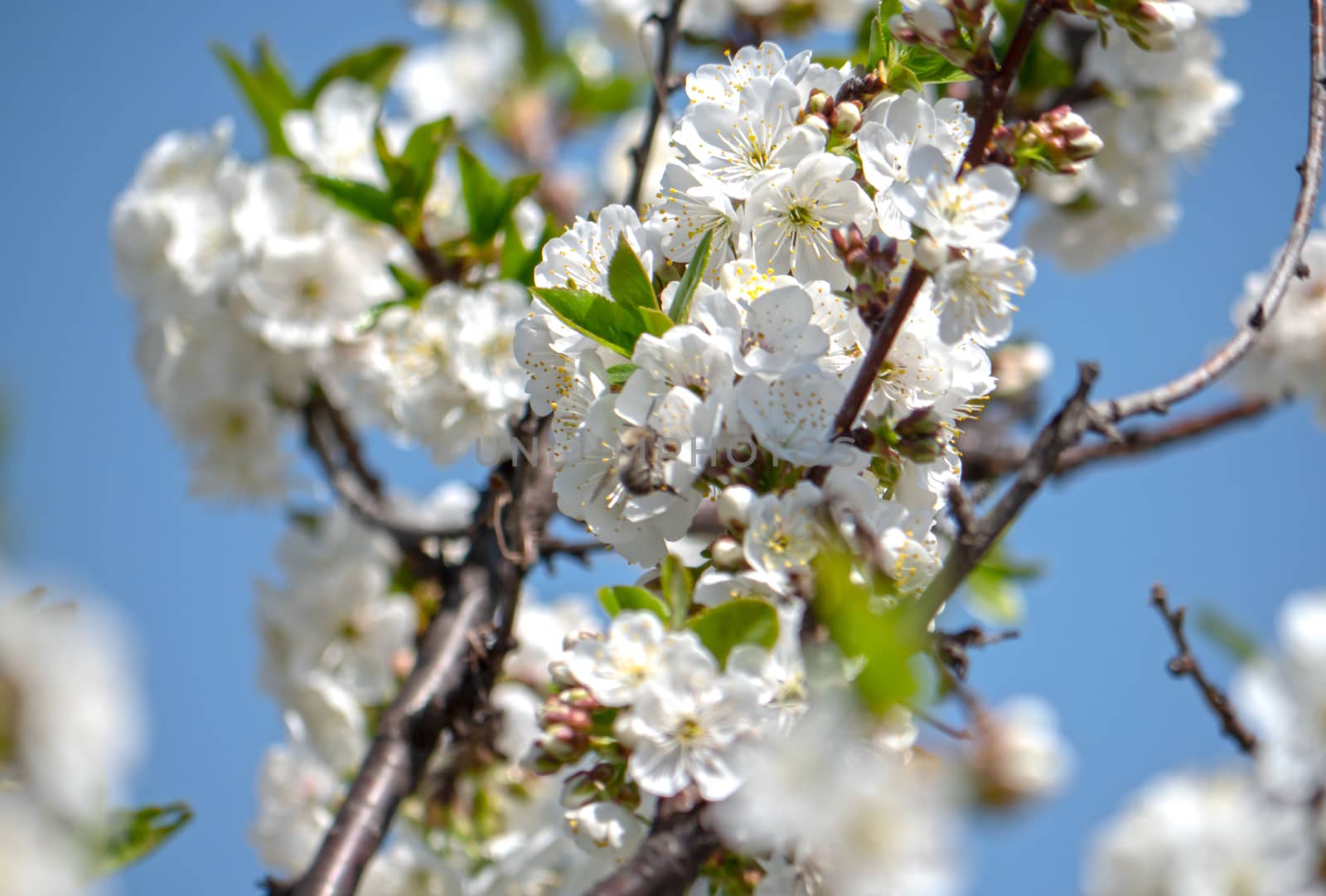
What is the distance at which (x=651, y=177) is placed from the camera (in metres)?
3.56

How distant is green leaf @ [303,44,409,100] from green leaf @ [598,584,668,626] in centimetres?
184

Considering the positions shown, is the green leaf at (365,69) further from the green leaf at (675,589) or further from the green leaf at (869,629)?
the green leaf at (869,629)

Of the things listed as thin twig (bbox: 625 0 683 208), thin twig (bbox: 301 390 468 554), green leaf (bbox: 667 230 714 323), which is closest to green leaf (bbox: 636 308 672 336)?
green leaf (bbox: 667 230 714 323)

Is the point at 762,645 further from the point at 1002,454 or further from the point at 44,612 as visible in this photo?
the point at 1002,454

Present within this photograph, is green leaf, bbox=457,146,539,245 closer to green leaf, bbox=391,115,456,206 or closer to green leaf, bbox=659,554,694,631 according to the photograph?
green leaf, bbox=391,115,456,206

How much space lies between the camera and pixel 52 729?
665mm

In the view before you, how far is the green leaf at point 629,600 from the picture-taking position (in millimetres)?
1094

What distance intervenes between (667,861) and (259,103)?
6.86 feet

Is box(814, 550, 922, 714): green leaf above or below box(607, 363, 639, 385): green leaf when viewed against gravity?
below

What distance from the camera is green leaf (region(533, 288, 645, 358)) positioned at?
1.04m

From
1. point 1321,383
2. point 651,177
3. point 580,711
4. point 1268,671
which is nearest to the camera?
point 1268,671

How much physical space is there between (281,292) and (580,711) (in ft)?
4.99

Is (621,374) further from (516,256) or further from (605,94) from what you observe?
(605,94)

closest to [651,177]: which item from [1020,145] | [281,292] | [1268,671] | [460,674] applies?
[281,292]
